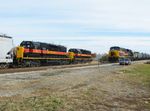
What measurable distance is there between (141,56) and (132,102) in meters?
102

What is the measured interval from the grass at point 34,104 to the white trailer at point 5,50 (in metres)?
23.1

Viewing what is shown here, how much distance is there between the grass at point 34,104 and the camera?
12.1m

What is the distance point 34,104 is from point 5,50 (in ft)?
83.8

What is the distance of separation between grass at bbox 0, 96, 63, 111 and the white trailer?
23.1 metres

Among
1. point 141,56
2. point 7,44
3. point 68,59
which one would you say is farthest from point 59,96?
point 141,56

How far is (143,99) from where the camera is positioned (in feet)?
53.5

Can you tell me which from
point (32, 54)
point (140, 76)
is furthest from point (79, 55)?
point (140, 76)

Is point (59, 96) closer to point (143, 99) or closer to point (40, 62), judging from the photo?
point (143, 99)

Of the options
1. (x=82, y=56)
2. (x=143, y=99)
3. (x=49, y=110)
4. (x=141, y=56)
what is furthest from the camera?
(x=141, y=56)

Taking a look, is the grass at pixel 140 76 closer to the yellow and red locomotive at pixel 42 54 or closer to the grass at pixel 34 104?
the grass at pixel 34 104

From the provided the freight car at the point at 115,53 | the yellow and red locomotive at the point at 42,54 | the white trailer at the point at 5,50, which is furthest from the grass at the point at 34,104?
the freight car at the point at 115,53

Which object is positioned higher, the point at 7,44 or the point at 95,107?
the point at 7,44

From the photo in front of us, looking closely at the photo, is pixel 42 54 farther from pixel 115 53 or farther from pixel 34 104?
pixel 34 104

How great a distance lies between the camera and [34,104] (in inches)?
503
